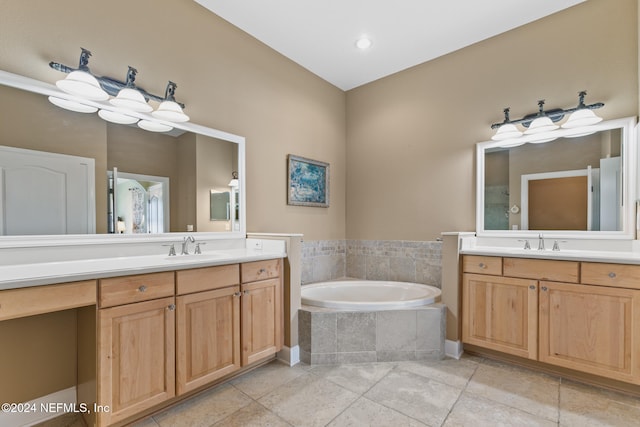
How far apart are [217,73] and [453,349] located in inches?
120

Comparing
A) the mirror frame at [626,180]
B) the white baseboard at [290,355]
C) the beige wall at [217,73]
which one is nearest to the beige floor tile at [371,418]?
the white baseboard at [290,355]

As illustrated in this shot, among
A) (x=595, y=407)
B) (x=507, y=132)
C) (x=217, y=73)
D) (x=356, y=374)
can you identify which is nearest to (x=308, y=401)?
(x=356, y=374)

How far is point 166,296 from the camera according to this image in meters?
1.67

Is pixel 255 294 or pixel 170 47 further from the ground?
pixel 170 47

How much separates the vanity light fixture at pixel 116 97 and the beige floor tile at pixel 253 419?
6.39 ft

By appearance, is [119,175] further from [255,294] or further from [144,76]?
[255,294]

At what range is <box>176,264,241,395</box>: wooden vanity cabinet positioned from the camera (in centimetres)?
174

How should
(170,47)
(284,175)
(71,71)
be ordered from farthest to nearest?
1. (284,175)
2. (170,47)
3. (71,71)

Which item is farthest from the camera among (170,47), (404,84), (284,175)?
(404,84)

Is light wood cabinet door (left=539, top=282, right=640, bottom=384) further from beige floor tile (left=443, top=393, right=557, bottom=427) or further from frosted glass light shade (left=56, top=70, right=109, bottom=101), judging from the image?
frosted glass light shade (left=56, top=70, right=109, bottom=101)

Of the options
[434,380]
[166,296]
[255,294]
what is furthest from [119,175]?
[434,380]

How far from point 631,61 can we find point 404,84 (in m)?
1.82

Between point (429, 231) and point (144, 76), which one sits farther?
point (429, 231)

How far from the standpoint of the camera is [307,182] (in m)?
3.36
